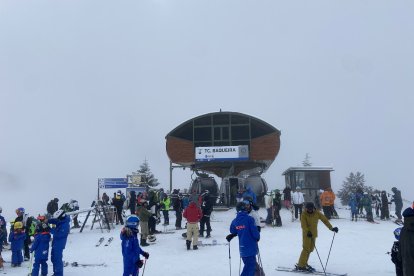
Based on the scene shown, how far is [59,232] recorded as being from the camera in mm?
9344

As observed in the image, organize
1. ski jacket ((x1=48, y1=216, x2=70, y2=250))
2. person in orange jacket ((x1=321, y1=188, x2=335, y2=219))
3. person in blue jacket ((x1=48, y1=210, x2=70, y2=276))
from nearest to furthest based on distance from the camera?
person in blue jacket ((x1=48, y1=210, x2=70, y2=276)), ski jacket ((x1=48, y1=216, x2=70, y2=250)), person in orange jacket ((x1=321, y1=188, x2=335, y2=219))

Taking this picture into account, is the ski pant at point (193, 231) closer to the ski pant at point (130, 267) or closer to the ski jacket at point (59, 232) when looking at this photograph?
the ski jacket at point (59, 232)

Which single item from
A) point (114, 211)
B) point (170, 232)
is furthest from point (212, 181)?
point (170, 232)

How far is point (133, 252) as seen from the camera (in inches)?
310

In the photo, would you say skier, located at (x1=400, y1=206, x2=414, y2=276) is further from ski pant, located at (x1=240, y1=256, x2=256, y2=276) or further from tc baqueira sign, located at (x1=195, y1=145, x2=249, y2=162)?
tc baqueira sign, located at (x1=195, y1=145, x2=249, y2=162)

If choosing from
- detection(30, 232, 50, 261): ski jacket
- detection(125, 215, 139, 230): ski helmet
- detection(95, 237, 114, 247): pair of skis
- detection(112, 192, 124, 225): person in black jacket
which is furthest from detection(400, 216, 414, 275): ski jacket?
detection(112, 192, 124, 225): person in black jacket

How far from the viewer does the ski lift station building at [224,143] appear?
30.5 meters

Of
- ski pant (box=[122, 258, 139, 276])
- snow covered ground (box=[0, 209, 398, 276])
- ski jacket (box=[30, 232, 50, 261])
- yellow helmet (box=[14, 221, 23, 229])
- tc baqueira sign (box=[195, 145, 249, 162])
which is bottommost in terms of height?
snow covered ground (box=[0, 209, 398, 276])

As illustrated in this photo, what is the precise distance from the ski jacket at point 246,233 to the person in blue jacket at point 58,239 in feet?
13.5

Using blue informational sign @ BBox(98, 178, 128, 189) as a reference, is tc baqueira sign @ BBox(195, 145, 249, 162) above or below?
above

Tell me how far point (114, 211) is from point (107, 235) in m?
3.08

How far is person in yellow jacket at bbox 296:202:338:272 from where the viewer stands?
9.53 metres

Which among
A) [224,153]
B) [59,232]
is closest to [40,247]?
[59,232]

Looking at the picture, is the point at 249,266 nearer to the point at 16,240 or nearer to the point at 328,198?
the point at 16,240
